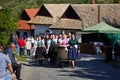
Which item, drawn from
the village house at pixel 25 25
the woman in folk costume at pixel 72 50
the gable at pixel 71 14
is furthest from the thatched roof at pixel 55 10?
the woman in folk costume at pixel 72 50

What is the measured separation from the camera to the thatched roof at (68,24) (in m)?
70.6

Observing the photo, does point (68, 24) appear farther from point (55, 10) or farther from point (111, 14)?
point (55, 10)

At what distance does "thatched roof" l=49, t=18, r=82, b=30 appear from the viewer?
70619 millimetres

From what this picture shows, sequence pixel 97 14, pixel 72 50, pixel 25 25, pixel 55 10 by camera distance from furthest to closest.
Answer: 1. pixel 25 25
2. pixel 55 10
3. pixel 97 14
4. pixel 72 50

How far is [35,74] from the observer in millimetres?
23688

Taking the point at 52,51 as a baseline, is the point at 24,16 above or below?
above

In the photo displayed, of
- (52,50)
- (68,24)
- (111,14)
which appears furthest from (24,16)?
(52,50)

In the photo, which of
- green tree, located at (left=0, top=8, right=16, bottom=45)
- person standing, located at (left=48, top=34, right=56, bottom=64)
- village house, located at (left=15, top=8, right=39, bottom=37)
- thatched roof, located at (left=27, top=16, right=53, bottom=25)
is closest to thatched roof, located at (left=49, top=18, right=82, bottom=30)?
thatched roof, located at (left=27, top=16, right=53, bottom=25)

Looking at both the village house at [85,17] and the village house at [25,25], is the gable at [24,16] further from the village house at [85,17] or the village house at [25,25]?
Result: the village house at [85,17]

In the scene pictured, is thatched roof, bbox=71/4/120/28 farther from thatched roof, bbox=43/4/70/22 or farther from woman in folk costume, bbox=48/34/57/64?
woman in folk costume, bbox=48/34/57/64

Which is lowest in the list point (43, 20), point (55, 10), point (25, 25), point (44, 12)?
point (25, 25)

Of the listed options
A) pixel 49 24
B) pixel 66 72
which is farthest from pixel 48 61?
pixel 49 24

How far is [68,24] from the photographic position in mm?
71438

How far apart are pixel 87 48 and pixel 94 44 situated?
2026mm
